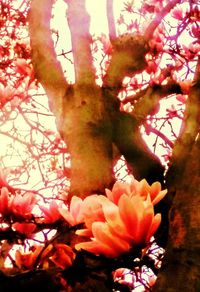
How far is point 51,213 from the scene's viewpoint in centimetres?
119

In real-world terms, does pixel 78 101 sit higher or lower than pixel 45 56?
lower

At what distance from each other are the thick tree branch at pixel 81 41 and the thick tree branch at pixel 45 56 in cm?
9

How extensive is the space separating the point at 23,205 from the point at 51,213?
3.7 inches

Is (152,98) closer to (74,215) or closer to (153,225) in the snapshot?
(74,215)

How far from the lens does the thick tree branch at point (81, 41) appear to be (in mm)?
1898

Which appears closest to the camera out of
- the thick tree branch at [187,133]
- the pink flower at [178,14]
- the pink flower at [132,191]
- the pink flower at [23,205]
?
the pink flower at [132,191]

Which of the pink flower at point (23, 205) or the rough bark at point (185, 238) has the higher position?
the pink flower at point (23, 205)

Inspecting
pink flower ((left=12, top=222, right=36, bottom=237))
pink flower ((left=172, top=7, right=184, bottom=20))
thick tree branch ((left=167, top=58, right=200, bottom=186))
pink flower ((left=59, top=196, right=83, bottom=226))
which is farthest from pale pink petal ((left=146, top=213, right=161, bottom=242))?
pink flower ((left=172, top=7, right=184, bottom=20))

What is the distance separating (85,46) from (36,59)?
25 cm

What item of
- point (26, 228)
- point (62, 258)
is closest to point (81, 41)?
point (26, 228)

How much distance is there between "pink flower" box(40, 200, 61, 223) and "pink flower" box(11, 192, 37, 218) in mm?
53

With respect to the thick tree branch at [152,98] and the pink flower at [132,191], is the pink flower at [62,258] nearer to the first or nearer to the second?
the pink flower at [132,191]

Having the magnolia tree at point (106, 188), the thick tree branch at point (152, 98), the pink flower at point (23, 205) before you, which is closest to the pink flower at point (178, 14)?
the magnolia tree at point (106, 188)

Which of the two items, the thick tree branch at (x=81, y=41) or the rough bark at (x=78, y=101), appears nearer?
the rough bark at (x=78, y=101)
